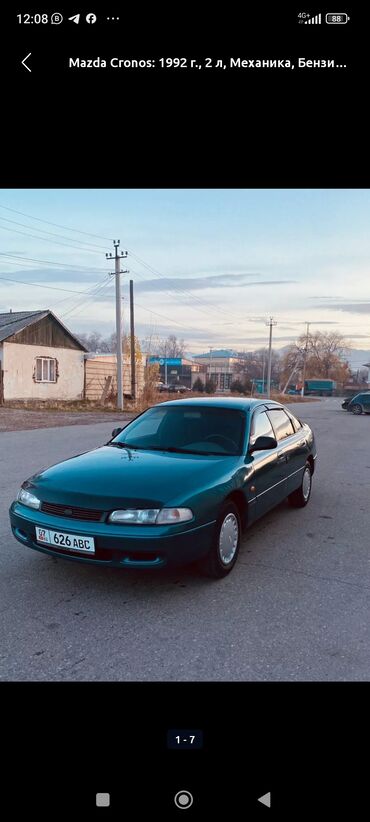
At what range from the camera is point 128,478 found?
3.67 meters

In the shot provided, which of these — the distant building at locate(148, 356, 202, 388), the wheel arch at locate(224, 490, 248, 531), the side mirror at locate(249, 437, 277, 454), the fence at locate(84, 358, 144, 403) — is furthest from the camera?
the distant building at locate(148, 356, 202, 388)

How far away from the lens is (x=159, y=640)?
2.87 metres

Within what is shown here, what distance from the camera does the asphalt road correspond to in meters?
2.59

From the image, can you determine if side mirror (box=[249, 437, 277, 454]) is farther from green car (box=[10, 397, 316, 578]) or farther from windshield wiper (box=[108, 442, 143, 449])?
windshield wiper (box=[108, 442, 143, 449])

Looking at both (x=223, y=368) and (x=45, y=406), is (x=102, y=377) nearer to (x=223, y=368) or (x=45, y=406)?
(x=45, y=406)

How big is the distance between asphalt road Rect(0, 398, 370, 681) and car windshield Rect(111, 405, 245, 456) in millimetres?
1019

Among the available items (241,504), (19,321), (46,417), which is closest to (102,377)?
Result: (19,321)

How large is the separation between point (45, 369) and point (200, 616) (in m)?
27.1

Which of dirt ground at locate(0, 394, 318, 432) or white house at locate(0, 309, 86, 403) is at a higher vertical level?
white house at locate(0, 309, 86, 403)

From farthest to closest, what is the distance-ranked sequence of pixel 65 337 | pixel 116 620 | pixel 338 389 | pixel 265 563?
pixel 338 389
pixel 65 337
pixel 265 563
pixel 116 620

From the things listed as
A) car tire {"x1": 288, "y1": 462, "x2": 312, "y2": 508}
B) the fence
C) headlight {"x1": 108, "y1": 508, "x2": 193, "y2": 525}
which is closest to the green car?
headlight {"x1": 108, "y1": 508, "x2": 193, "y2": 525}
